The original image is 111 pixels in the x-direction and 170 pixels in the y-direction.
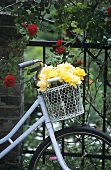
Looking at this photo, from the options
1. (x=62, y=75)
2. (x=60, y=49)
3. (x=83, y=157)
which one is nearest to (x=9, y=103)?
(x=60, y=49)

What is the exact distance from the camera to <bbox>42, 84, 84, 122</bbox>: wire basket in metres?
3.47

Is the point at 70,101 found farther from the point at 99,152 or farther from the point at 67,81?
the point at 99,152

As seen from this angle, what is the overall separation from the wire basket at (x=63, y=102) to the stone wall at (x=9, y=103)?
0.67 meters

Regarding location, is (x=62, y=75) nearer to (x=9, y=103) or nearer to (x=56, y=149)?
(x=56, y=149)

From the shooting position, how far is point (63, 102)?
3.48 metres

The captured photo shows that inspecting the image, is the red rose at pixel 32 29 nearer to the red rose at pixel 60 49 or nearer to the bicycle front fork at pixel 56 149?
the red rose at pixel 60 49

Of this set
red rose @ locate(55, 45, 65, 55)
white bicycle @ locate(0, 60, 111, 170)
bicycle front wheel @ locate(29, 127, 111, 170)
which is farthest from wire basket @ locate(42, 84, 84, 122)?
red rose @ locate(55, 45, 65, 55)

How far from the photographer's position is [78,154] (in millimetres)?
4344

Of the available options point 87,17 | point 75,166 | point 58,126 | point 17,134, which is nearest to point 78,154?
point 75,166

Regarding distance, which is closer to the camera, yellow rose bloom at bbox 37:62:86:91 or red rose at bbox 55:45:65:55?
yellow rose bloom at bbox 37:62:86:91

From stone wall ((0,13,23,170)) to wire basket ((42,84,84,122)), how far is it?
672mm

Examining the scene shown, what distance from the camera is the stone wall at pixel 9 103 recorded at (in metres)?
4.07

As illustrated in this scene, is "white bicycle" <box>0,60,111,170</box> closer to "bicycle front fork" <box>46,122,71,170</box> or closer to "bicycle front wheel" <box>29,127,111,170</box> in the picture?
"bicycle front fork" <box>46,122,71,170</box>

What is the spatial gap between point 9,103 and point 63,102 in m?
0.82
